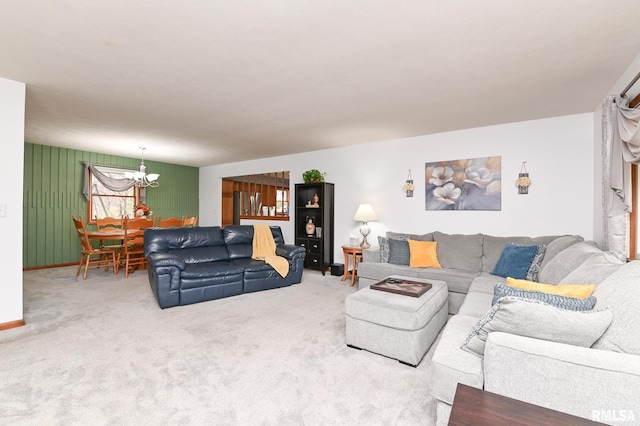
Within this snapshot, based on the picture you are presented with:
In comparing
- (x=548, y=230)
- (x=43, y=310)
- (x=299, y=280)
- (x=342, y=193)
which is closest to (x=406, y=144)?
(x=342, y=193)

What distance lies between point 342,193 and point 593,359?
15.5ft

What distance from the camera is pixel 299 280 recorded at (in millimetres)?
4828

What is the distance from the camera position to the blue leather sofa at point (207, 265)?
3636 mm

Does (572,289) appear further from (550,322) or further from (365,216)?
(365,216)

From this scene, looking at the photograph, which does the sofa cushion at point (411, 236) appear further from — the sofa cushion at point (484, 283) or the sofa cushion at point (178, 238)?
the sofa cushion at point (178, 238)

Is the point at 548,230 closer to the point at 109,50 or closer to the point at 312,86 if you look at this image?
the point at 312,86

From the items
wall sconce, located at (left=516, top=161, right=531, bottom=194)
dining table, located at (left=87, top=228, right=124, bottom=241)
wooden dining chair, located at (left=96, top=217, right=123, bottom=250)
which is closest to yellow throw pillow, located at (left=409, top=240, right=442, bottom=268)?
wall sconce, located at (left=516, top=161, right=531, bottom=194)

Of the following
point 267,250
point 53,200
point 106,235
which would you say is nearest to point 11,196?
point 106,235

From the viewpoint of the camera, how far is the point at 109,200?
6.71m

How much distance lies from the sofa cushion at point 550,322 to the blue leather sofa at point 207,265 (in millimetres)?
3391

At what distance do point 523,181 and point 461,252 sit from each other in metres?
1.25

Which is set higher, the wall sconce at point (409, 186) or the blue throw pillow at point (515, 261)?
the wall sconce at point (409, 186)

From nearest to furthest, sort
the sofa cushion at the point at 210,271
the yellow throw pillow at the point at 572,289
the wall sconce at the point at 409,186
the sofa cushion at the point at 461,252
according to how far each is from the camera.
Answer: the yellow throw pillow at the point at 572,289 → the sofa cushion at the point at 210,271 → the sofa cushion at the point at 461,252 → the wall sconce at the point at 409,186

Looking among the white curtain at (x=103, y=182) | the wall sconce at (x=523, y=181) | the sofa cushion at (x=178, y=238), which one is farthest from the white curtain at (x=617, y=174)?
the white curtain at (x=103, y=182)
